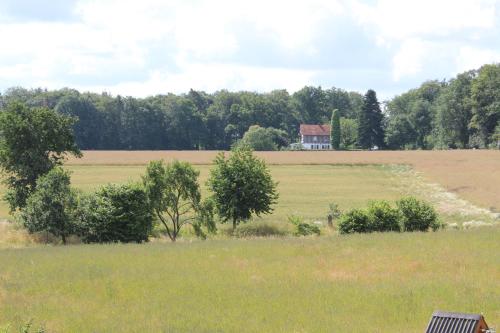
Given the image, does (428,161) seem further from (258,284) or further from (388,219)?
(258,284)

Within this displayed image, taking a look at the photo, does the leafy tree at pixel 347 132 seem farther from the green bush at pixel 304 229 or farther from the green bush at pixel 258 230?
the green bush at pixel 304 229

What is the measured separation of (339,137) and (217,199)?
13065 cm

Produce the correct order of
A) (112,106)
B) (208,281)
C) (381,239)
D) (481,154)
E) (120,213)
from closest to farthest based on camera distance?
(208,281) → (381,239) → (120,213) → (481,154) → (112,106)

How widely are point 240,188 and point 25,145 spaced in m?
15.7

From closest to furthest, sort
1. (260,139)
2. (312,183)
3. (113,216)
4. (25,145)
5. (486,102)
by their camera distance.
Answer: (113,216)
(25,145)
(312,183)
(486,102)
(260,139)

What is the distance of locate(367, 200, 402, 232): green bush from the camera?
1877 inches

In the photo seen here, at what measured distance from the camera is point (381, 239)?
38.9m

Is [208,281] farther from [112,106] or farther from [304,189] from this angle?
[112,106]

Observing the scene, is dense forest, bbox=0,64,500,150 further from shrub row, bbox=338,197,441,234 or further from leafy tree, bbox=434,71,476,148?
shrub row, bbox=338,197,441,234

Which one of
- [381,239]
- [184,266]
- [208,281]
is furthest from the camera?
[381,239]

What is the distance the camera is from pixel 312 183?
278ft

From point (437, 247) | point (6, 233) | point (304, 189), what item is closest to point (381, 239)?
point (437, 247)

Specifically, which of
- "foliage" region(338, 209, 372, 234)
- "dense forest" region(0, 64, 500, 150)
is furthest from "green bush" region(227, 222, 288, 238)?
"dense forest" region(0, 64, 500, 150)

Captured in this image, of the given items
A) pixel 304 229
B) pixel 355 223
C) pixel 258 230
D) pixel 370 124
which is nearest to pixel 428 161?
pixel 370 124
